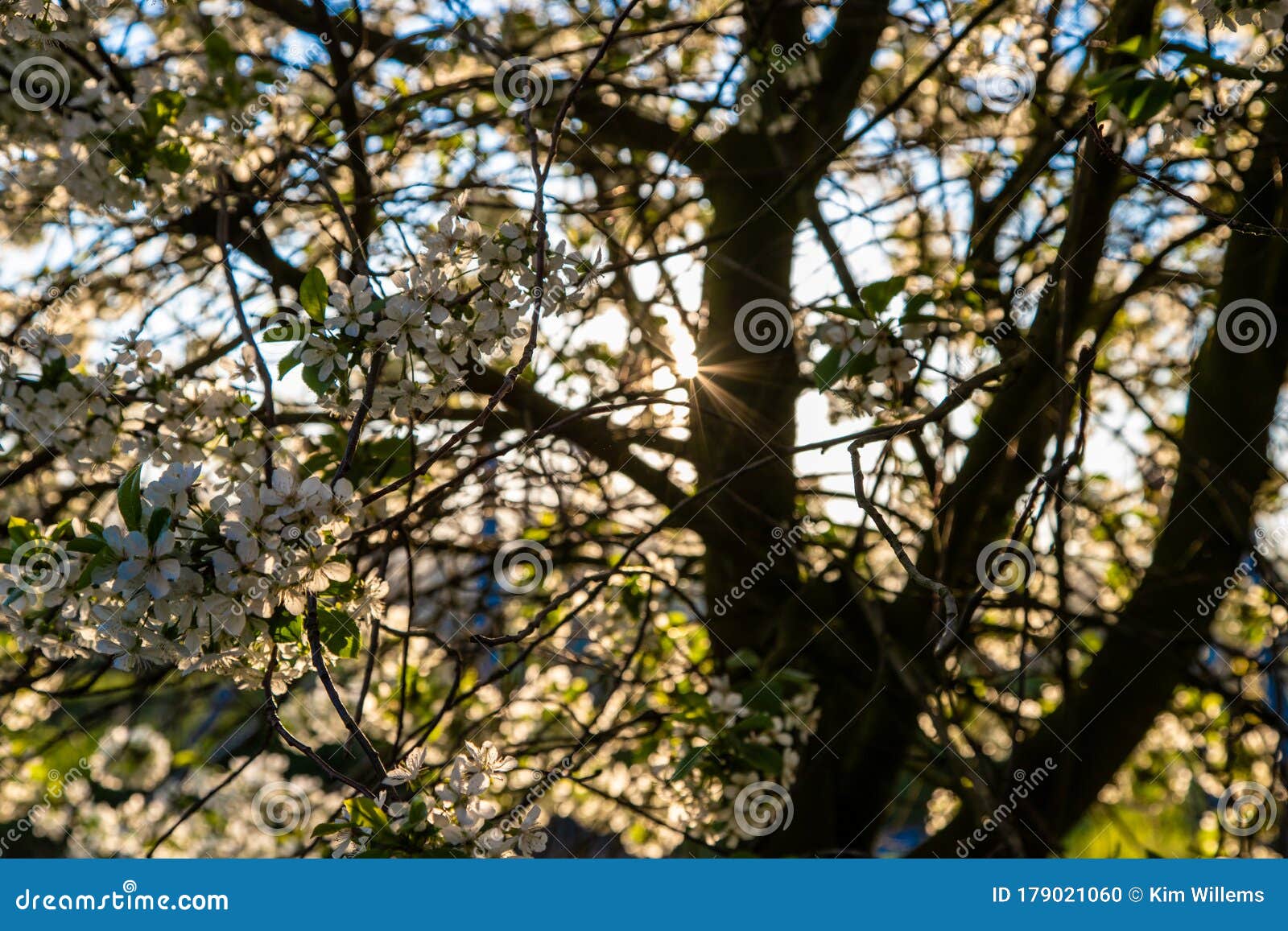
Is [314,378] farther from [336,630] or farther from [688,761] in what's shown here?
[688,761]

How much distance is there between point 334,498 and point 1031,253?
218cm

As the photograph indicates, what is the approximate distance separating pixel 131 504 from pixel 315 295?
388 millimetres

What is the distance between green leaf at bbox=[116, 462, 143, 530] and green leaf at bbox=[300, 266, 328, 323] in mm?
333

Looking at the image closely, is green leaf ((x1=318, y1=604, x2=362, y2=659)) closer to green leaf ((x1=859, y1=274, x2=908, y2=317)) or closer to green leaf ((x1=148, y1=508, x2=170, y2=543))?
green leaf ((x1=148, y1=508, x2=170, y2=543))

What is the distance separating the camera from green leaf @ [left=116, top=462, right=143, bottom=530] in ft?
3.59

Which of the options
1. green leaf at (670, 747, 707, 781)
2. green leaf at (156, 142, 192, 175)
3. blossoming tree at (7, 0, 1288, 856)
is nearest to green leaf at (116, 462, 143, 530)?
blossoming tree at (7, 0, 1288, 856)

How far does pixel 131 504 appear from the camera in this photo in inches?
43.1

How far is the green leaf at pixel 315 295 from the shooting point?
1.32m

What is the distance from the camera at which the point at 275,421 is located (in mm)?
1813

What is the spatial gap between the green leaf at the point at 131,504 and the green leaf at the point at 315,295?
33 centimetres

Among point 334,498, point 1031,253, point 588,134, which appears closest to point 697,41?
point 588,134

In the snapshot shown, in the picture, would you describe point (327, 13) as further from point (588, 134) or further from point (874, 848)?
point (874, 848)

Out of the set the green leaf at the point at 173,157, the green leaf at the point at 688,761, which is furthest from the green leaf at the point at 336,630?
the green leaf at the point at 173,157

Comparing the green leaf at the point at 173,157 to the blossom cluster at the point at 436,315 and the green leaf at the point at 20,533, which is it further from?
the green leaf at the point at 20,533
